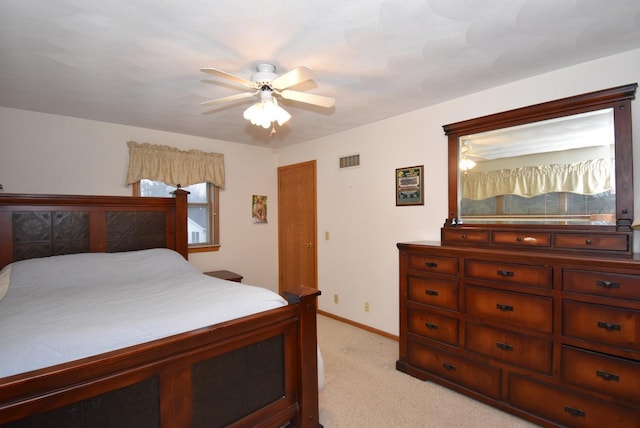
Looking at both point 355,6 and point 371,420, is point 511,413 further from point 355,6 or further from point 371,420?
point 355,6

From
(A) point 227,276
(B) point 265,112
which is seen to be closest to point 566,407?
(B) point 265,112

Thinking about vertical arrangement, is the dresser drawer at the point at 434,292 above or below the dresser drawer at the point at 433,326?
above

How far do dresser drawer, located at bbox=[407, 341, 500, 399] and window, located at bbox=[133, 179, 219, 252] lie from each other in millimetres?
2883

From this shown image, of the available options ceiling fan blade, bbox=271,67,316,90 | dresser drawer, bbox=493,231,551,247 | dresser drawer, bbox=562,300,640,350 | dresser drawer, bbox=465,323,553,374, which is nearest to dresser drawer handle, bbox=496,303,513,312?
dresser drawer, bbox=465,323,553,374

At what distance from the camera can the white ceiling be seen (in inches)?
62.8

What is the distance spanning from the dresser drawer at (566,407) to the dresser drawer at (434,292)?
23.9 inches

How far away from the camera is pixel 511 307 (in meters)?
2.12

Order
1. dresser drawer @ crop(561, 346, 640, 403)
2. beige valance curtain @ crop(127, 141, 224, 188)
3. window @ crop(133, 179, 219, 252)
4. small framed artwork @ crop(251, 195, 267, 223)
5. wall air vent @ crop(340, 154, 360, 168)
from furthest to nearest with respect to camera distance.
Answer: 1. small framed artwork @ crop(251, 195, 267, 223)
2. window @ crop(133, 179, 219, 252)
3. wall air vent @ crop(340, 154, 360, 168)
4. beige valance curtain @ crop(127, 141, 224, 188)
5. dresser drawer @ crop(561, 346, 640, 403)

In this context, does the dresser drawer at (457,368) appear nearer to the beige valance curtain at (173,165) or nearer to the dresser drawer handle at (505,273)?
the dresser drawer handle at (505,273)

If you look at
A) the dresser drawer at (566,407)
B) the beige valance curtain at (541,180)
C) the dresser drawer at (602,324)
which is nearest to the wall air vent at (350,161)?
the beige valance curtain at (541,180)

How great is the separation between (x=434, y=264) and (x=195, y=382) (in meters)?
1.90

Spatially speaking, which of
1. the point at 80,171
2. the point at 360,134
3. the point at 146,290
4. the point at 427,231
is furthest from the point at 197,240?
the point at 427,231

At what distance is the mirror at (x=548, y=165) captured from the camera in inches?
81.7

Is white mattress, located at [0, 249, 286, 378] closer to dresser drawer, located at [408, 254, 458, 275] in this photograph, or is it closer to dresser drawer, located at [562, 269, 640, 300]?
dresser drawer, located at [408, 254, 458, 275]
